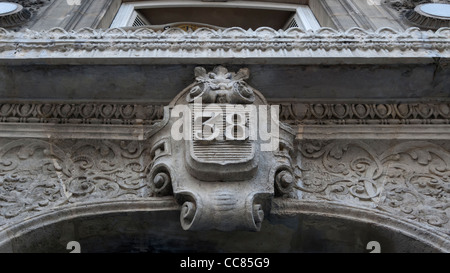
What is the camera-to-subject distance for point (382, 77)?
4.06 m

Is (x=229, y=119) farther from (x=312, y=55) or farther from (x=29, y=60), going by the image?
(x=29, y=60)

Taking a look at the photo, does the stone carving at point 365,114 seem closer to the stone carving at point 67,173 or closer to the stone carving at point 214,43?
the stone carving at point 214,43

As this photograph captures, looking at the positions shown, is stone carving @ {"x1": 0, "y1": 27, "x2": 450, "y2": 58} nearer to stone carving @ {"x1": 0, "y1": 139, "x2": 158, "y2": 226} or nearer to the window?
stone carving @ {"x1": 0, "y1": 139, "x2": 158, "y2": 226}

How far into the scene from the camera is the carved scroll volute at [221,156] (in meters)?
3.11

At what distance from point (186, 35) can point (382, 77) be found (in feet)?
6.49

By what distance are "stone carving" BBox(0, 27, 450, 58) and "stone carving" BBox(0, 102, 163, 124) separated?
54cm

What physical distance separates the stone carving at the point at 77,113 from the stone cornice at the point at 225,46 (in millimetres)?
510

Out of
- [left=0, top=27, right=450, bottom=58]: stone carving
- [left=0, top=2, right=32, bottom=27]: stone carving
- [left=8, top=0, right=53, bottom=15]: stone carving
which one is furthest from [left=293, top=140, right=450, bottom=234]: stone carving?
[left=8, top=0, right=53, bottom=15]: stone carving

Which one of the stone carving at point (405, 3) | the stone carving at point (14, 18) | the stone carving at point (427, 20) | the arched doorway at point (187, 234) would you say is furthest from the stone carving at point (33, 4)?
the stone carving at point (427, 20)

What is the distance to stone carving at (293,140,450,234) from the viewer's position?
3.55 metres

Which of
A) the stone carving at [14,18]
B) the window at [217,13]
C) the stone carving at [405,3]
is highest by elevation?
the window at [217,13]
